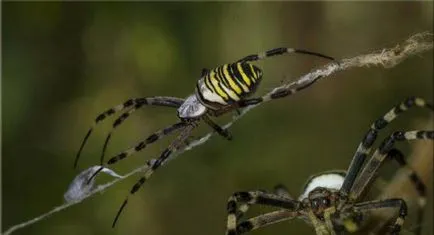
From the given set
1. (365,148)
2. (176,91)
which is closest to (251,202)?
(365,148)

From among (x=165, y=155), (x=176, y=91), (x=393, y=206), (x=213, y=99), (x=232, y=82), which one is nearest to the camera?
(x=393, y=206)

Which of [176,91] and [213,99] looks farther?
[176,91]

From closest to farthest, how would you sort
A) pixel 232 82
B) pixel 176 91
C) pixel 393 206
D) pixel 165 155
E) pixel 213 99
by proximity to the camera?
1. pixel 393 206
2. pixel 232 82
3. pixel 213 99
4. pixel 165 155
5. pixel 176 91

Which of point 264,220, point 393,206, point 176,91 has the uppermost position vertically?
point 176,91

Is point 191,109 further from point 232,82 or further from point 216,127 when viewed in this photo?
point 232,82

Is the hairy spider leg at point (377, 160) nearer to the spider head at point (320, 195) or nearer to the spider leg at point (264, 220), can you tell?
the spider head at point (320, 195)

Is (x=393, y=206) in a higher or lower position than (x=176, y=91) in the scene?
lower

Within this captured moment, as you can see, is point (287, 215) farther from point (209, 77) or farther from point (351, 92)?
point (351, 92)
